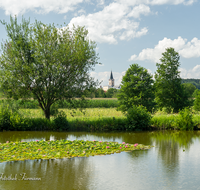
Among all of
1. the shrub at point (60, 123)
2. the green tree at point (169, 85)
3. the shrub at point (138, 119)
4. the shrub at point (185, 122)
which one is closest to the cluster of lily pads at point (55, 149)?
the shrub at point (60, 123)

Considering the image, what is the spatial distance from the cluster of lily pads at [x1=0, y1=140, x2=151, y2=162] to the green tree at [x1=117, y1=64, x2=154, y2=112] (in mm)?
16793

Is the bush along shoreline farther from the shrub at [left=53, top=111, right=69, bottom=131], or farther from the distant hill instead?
the distant hill

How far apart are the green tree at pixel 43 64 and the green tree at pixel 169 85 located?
1668 centimetres

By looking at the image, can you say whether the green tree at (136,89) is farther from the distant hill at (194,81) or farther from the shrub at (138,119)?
the distant hill at (194,81)

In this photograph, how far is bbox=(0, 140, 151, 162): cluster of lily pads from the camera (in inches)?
378

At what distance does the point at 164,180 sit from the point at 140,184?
0.90 meters

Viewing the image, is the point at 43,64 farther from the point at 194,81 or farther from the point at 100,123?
the point at 194,81

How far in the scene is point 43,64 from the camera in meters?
18.1

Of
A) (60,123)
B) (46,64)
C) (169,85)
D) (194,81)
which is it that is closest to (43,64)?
(46,64)

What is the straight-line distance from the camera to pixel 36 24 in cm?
1858

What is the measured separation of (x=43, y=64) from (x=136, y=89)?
14668 mm

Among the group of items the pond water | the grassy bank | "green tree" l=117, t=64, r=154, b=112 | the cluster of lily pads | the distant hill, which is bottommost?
the pond water

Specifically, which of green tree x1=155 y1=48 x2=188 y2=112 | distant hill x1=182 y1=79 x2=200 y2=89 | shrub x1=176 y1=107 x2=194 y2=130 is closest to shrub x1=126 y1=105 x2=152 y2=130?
shrub x1=176 y1=107 x2=194 y2=130

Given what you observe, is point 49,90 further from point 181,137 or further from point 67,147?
point 181,137
